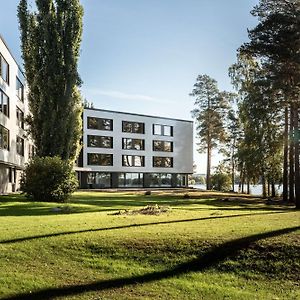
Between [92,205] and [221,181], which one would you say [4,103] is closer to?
[92,205]

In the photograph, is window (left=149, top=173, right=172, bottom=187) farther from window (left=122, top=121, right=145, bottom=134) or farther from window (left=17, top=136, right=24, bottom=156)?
window (left=17, top=136, right=24, bottom=156)

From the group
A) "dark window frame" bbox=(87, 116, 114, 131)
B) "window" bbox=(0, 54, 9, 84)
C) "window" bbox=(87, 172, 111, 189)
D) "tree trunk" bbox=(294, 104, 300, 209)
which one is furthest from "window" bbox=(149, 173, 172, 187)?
"tree trunk" bbox=(294, 104, 300, 209)

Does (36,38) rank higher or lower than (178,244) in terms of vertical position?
higher

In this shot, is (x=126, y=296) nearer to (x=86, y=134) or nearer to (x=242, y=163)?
(x=242, y=163)

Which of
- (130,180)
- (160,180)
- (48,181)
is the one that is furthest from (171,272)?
(160,180)

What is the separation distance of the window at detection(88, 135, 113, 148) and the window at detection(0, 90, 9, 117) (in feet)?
91.9

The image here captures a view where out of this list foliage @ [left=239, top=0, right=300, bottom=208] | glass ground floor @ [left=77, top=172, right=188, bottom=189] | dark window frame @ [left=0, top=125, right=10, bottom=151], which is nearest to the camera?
foliage @ [left=239, top=0, right=300, bottom=208]

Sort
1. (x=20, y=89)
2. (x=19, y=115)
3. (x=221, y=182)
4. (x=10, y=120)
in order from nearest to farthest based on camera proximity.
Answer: (x=10, y=120)
(x=19, y=115)
(x=20, y=89)
(x=221, y=182)

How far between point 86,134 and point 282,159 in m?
32.9

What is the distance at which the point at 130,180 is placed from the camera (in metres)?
66.6

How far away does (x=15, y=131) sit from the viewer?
37938mm

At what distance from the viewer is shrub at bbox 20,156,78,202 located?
2400 centimetres

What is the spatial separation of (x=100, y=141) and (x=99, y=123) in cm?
264

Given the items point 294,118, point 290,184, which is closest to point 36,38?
point 294,118
